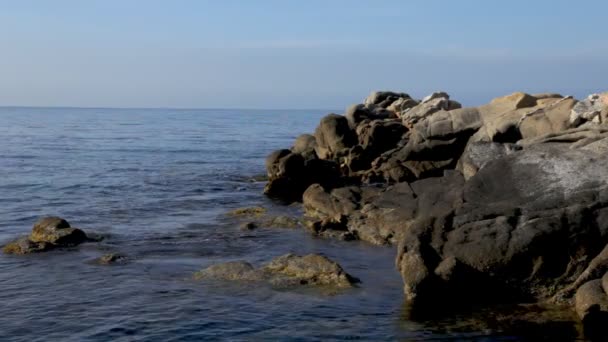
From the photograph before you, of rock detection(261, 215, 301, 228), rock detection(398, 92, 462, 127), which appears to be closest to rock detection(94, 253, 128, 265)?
rock detection(261, 215, 301, 228)

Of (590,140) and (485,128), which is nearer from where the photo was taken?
(590,140)

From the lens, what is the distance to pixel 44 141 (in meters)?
81.8

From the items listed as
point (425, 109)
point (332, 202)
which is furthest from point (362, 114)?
point (332, 202)

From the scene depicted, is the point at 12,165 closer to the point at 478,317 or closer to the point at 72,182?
the point at 72,182

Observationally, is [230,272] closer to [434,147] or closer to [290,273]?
[290,273]

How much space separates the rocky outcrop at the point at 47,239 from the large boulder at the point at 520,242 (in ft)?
37.9

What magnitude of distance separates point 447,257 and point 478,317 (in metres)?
1.74

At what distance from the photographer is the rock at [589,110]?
26147 mm

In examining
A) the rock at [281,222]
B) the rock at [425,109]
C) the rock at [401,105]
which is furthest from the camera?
the rock at [401,105]

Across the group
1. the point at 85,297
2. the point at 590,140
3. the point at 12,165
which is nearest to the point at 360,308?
the point at 85,297

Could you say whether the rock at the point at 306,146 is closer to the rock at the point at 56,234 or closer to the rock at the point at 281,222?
the rock at the point at 281,222

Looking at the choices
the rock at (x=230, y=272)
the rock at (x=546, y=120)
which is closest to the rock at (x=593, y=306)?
the rock at (x=230, y=272)

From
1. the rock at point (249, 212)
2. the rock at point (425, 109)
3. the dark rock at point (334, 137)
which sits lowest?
the rock at point (249, 212)

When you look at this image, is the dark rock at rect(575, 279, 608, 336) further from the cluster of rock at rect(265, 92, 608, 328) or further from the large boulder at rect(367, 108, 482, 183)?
the large boulder at rect(367, 108, 482, 183)
